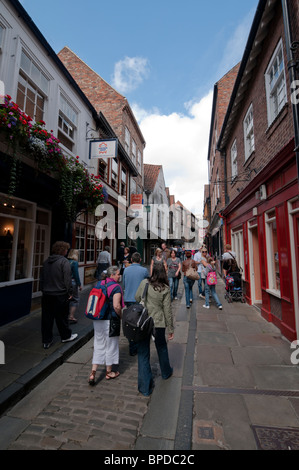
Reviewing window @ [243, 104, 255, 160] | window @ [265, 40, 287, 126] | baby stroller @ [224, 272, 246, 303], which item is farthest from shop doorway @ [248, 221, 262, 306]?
window @ [265, 40, 287, 126]

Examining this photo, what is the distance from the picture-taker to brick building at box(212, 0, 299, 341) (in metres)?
4.46

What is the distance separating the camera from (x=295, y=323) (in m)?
4.39

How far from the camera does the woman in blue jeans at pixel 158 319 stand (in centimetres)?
305

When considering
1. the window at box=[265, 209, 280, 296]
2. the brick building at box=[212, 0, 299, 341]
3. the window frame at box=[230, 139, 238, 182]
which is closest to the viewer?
the brick building at box=[212, 0, 299, 341]

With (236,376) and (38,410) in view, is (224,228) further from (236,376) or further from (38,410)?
(38,410)

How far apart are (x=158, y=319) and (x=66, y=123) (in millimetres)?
7613

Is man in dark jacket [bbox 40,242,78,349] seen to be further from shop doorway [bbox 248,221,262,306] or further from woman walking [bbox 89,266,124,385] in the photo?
shop doorway [bbox 248,221,262,306]

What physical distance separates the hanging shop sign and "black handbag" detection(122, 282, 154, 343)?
7.02 meters

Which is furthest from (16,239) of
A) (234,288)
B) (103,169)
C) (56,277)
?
(234,288)

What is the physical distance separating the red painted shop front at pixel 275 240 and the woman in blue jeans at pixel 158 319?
2771 millimetres

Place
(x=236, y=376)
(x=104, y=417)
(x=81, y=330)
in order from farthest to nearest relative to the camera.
→ 1. (x=81, y=330)
2. (x=236, y=376)
3. (x=104, y=417)

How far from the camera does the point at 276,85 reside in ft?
17.8
